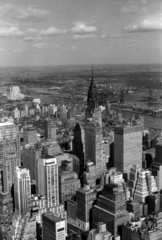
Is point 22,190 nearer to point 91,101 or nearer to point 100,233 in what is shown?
point 100,233

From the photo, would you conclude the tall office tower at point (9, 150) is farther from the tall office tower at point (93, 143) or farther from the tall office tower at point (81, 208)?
the tall office tower at point (93, 143)

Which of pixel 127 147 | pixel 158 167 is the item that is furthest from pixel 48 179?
pixel 158 167

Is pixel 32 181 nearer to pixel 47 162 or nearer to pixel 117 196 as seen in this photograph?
pixel 47 162

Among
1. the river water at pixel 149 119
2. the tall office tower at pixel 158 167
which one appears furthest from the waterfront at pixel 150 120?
the tall office tower at pixel 158 167

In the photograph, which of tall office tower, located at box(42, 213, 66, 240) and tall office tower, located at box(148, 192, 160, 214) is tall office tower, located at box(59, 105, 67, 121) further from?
tall office tower, located at box(42, 213, 66, 240)

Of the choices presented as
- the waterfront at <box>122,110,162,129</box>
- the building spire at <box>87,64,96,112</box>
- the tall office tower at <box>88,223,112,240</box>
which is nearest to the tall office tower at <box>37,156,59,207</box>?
the tall office tower at <box>88,223,112,240</box>
